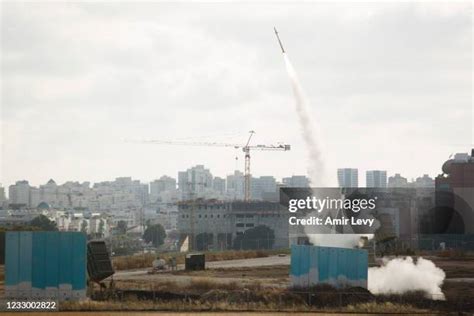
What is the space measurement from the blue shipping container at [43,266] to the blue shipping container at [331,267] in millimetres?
12516

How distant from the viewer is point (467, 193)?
5049 inches

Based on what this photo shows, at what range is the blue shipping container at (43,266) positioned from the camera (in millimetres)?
47031

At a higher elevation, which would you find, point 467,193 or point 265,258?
point 467,193

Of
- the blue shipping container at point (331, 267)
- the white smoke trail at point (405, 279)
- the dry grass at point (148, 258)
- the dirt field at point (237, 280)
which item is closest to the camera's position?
the blue shipping container at point (331, 267)

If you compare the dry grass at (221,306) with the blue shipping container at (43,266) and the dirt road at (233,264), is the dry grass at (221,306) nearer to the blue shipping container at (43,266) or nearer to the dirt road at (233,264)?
the blue shipping container at (43,266)

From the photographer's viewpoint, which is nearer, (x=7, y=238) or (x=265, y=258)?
(x=7, y=238)

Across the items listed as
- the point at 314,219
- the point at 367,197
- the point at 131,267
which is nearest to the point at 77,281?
the point at 131,267

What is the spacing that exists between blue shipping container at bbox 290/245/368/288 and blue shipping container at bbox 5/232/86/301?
41.1 feet

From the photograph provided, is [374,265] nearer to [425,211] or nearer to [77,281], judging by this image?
[77,281]

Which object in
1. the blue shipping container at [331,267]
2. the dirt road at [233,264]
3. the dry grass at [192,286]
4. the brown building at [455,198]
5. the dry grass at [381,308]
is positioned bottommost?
the dry grass at [381,308]

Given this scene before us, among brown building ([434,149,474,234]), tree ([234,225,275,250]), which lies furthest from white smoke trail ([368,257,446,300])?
tree ([234,225,275,250])

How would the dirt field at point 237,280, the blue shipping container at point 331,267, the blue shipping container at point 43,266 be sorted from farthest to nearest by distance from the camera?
the dirt field at point 237,280 → the blue shipping container at point 331,267 → the blue shipping container at point 43,266

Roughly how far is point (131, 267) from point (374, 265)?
25.3m

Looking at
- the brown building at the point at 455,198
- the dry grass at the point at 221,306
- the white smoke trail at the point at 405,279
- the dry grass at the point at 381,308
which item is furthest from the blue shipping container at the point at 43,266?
the brown building at the point at 455,198
